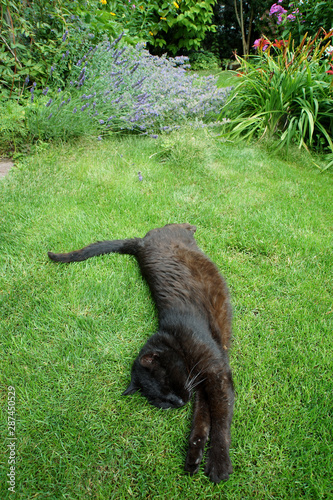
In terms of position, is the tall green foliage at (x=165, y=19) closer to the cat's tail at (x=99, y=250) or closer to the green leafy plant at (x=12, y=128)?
the green leafy plant at (x=12, y=128)

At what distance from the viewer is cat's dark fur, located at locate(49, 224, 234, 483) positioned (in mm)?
1446

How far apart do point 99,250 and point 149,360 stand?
112 cm

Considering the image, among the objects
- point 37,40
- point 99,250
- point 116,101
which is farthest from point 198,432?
A: point 37,40

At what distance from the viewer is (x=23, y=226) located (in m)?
2.74

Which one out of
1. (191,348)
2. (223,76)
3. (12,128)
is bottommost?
(191,348)

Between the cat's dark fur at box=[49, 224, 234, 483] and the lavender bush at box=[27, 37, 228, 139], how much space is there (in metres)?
2.38

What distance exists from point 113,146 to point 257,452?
13.1 feet

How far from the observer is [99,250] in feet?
7.88

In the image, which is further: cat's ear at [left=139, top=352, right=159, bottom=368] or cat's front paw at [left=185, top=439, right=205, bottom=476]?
cat's ear at [left=139, top=352, right=159, bottom=368]

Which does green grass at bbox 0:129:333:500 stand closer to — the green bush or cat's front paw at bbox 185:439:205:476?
cat's front paw at bbox 185:439:205:476

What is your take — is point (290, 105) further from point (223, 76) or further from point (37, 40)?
point (223, 76)

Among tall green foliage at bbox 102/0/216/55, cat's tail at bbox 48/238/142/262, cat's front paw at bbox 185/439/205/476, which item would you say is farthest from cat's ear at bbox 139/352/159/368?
tall green foliage at bbox 102/0/216/55

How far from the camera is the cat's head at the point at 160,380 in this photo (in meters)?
1.53

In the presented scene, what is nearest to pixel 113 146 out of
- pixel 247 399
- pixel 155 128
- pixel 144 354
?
pixel 155 128
